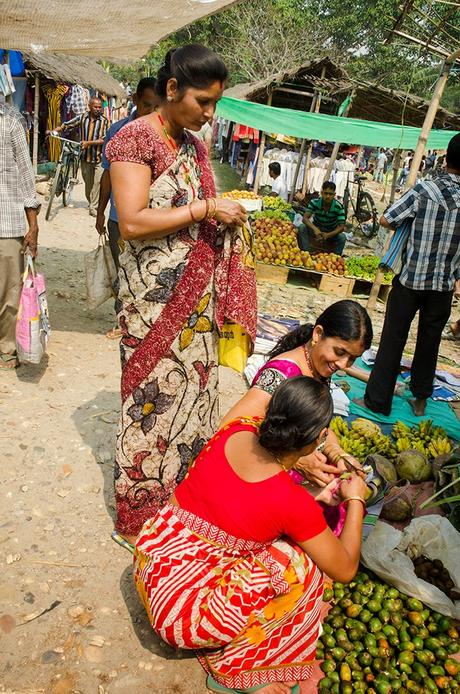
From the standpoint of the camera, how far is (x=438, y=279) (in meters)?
4.11

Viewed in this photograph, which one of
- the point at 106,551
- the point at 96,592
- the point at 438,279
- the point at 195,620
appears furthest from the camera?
the point at 438,279

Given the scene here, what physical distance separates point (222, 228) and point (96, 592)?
178 cm

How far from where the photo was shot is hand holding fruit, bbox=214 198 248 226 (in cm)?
220

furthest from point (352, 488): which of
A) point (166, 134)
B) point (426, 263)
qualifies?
point (426, 263)

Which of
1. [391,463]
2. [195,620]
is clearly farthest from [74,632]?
[391,463]

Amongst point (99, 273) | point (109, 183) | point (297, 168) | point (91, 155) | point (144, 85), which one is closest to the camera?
point (144, 85)

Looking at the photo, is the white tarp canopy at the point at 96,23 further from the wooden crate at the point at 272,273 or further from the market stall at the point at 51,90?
the market stall at the point at 51,90

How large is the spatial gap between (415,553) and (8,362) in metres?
3.29

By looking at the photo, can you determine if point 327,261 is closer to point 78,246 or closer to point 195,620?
point 78,246

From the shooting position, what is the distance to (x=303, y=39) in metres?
26.2

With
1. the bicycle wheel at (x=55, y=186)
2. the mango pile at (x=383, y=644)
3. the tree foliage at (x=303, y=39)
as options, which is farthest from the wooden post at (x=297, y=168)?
the mango pile at (x=383, y=644)

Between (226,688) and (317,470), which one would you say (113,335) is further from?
(226,688)

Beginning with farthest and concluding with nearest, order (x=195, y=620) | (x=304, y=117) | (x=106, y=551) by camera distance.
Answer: (x=304, y=117) < (x=106, y=551) < (x=195, y=620)

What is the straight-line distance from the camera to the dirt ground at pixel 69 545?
2.13 meters
